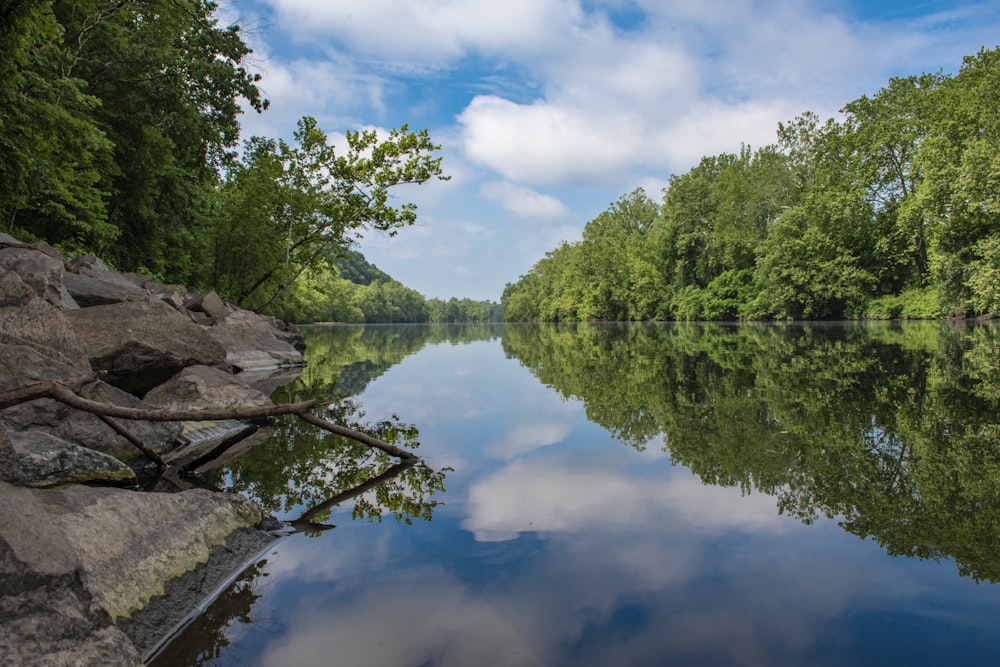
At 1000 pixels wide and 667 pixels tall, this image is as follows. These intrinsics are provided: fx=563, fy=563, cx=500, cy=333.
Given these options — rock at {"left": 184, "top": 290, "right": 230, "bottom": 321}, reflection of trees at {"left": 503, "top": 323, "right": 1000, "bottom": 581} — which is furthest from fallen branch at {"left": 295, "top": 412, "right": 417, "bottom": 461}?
rock at {"left": 184, "top": 290, "right": 230, "bottom": 321}

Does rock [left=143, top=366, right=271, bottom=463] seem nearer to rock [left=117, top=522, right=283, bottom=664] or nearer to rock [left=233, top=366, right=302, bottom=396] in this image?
rock [left=233, top=366, right=302, bottom=396]

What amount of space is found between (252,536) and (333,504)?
2.70 feet

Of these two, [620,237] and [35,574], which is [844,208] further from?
[35,574]

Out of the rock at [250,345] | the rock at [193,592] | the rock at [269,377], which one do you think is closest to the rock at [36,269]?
the rock at [269,377]

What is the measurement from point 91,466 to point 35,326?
2130 millimetres

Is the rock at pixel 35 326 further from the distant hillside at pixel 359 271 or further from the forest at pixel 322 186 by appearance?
the distant hillside at pixel 359 271

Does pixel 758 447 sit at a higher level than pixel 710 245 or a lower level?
lower

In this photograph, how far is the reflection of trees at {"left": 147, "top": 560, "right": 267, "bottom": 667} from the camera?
248 centimetres

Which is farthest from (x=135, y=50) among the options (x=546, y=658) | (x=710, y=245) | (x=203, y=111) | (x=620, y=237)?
(x=620, y=237)

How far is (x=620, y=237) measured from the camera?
240 ft

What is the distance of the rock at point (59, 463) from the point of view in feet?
12.6

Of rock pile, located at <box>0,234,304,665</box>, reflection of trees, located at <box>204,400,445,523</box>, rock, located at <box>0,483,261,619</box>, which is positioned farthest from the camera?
reflection of trees, located at <box>204,400,445,523</box>

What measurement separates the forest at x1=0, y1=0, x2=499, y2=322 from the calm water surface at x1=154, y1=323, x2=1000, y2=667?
8.61 meters

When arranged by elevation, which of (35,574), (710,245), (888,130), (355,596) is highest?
(888,130)
